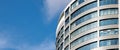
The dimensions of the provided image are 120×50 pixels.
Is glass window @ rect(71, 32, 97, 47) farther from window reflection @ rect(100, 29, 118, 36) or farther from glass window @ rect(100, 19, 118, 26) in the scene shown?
glass window @ rect(100, 19, 118, 26)

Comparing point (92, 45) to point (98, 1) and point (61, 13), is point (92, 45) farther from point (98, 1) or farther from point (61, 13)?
point (61, 13)

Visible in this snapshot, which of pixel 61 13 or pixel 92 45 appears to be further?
pixel 61 13

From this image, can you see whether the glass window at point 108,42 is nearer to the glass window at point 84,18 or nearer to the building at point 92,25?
the building at point 92,25

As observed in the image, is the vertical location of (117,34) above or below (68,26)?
below

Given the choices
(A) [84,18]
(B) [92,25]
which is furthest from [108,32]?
(A) [84,18]

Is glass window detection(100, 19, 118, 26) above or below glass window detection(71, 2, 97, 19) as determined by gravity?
below

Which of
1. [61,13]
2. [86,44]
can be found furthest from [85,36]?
[61,13]

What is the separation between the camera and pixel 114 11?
112625 mm

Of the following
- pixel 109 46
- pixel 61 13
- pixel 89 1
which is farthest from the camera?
pixel 61 13

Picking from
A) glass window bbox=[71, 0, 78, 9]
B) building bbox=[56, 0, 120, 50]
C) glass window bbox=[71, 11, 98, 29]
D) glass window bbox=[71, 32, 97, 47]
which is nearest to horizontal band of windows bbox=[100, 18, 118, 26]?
building bbox=[56, 0, 120, 50]

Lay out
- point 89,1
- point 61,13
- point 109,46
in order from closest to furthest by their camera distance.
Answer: point 109,46 → point 89,1 → point 61,13

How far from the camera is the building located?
111m

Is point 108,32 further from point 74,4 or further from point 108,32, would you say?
point 74,4

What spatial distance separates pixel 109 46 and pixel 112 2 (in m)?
11.1
